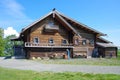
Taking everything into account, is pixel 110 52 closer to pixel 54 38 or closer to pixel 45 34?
pixel 54 38

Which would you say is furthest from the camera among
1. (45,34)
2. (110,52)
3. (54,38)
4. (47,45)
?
(110,52)

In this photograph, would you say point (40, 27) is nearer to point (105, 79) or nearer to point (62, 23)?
point (62, 23)

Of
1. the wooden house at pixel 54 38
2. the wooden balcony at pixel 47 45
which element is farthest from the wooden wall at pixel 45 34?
the wooden balcony at pixel 47 45

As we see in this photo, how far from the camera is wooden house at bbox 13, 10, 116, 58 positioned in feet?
122

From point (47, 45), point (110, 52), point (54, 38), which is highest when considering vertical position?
point (54, 38)

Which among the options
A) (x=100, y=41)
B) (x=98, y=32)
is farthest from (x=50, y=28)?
(x=100, y=41)

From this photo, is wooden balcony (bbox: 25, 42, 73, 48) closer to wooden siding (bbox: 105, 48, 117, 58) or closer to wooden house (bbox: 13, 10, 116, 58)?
wooden house (bbox: 13, 10, 116, 58)

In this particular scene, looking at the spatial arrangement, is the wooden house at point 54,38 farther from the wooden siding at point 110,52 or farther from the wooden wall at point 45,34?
the wooden siding at point 110,52

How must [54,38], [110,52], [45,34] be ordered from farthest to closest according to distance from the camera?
[110,52] < [54,38] < [45,34]

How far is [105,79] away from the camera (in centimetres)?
1256

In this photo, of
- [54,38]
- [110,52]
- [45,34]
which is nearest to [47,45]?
[45,34]

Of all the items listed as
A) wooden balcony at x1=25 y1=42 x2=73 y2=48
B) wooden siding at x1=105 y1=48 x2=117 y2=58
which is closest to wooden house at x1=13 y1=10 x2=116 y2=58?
wooden balcony at x1=25 y1=42 x2=73 y2=48

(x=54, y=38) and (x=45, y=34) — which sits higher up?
(x=45, y=34)

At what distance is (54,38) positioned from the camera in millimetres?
39812
